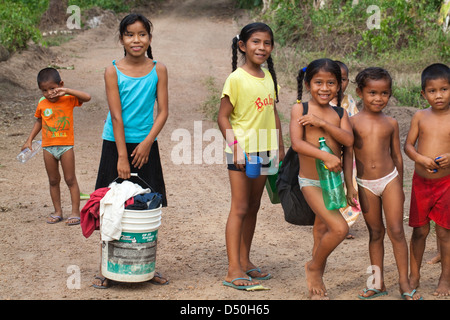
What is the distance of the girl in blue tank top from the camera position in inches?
164

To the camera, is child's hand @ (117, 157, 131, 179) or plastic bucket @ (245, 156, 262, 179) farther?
child's hand @ (117, 157, 131, 179)

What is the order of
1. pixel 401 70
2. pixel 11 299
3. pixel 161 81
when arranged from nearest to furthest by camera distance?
A: pixel 11 299 < pixel 161 81 < pixel 401 70

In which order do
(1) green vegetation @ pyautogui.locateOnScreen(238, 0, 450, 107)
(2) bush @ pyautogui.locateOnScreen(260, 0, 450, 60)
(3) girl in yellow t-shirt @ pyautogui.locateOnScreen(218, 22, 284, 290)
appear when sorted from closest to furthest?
(3) girl in yellow t-shirt @ pyautogui.locateOnScreen(218, 22, 284, 290), (1) green vegetation @ pyautogui.locateOnScreen(238, 0, 450, 107), (2) bush @ pyautogui.locateOnScreen(260, 0, 450, 60)

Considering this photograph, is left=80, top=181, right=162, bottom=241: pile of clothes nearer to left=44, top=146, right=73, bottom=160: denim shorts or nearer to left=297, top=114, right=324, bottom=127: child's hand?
left=297, top=114, right=324, bottom=127: child's hand

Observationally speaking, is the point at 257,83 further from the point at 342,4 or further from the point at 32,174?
the point at 342,4

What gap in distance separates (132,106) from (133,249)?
3.13 ft

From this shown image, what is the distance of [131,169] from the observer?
4332 mm

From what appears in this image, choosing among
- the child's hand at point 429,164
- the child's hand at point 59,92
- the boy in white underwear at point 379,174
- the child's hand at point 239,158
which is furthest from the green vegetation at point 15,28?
the child's hand at point 429,164

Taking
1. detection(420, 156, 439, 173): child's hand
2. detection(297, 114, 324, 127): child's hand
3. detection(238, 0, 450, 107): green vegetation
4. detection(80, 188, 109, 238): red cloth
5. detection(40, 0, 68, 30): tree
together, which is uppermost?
detection(40, 0, 68, 30): tree

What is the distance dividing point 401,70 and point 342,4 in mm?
4815

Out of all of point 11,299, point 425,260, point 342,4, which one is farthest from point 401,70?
point 11,299

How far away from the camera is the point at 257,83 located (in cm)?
420

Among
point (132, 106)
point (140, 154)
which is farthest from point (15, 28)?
point (140, 154)

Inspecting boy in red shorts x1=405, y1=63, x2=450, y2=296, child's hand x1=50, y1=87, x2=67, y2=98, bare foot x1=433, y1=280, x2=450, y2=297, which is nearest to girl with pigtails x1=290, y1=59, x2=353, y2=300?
boy in red shorts x1=405, y1=63, x2=450, y2=296
